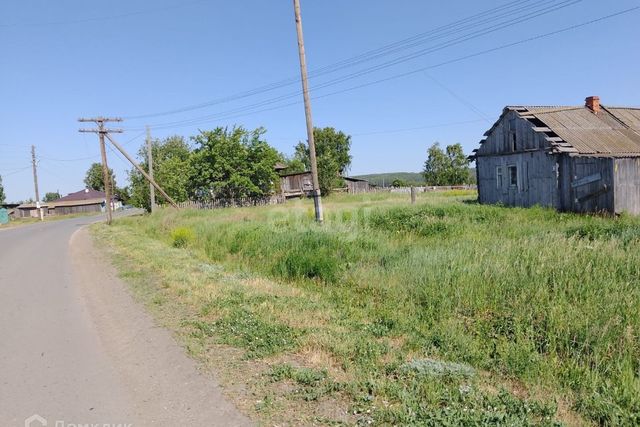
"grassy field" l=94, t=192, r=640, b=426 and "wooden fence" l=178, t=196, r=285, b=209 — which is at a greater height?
"wooden fence" l=178, t=196, r=285, b=209

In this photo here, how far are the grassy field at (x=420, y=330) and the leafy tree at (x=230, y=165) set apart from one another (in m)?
29.8

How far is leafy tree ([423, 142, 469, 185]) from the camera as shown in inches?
2867

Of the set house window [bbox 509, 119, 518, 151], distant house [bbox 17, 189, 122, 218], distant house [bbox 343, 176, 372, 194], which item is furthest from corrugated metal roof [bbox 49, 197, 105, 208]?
house window [bbox 509, 119, 518, 151]

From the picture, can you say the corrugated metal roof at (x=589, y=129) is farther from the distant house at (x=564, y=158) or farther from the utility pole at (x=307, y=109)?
the utility pole at (x=307, y=109)

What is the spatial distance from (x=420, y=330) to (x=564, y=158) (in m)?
18.3

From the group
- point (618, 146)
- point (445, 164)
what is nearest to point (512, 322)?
point (618, 146)

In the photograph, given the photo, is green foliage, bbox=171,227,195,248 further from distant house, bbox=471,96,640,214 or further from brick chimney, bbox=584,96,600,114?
brick chimney, bbox=584,96,600,114

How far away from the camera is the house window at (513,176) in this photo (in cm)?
2348

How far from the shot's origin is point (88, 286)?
29.7ft

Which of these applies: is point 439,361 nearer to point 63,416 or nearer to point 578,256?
point 63,416
